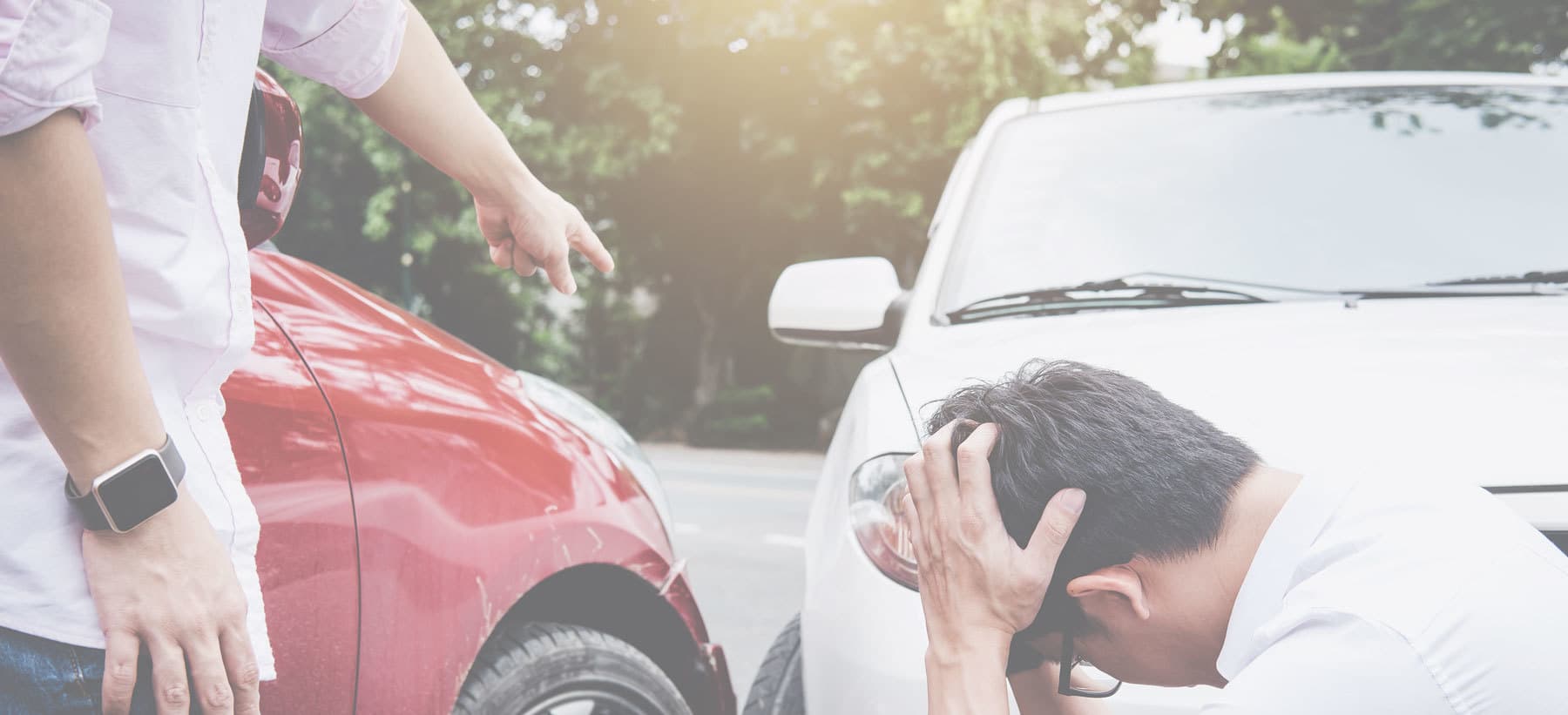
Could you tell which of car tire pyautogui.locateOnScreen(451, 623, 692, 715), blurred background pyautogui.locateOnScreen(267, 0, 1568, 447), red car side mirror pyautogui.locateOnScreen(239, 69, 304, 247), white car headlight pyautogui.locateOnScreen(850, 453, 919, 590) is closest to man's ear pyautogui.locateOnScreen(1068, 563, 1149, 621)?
white car headlight pyautogui.locateOnScreen(850, 453, 919, 590)

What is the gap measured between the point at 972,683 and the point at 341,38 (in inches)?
39.8

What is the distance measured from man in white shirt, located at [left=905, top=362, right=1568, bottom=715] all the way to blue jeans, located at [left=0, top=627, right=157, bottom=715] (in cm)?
79

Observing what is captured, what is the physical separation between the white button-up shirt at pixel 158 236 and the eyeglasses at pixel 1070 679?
0.79 metres

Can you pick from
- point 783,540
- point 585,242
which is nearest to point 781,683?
point 585,242

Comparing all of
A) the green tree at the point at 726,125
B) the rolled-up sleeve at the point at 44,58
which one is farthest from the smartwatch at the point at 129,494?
the green tree at the point at 726,125

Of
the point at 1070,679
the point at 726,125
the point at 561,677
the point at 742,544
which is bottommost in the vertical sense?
the point at 742,544

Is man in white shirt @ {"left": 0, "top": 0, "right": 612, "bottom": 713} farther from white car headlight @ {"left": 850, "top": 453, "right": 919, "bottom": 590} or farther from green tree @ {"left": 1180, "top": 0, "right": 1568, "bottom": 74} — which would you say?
green tree @ {"left": 1180, "top": 0, "right": 1568, "bottom": 74}

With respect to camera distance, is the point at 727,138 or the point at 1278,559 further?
the point at 727,138

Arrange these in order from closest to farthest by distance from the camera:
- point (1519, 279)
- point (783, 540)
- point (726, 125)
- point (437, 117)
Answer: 1. point (437, 117)
2. point (1519, 279)
3. point (783, 540)
4. point (726, 125)

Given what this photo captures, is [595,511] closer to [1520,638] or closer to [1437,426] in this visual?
[1437,426]

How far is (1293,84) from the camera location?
3289 millimetres

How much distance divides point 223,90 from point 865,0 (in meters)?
19.1

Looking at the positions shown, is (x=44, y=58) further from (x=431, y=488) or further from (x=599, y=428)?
(x=599, y=428)

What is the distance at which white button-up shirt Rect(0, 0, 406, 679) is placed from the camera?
987 millimetres
